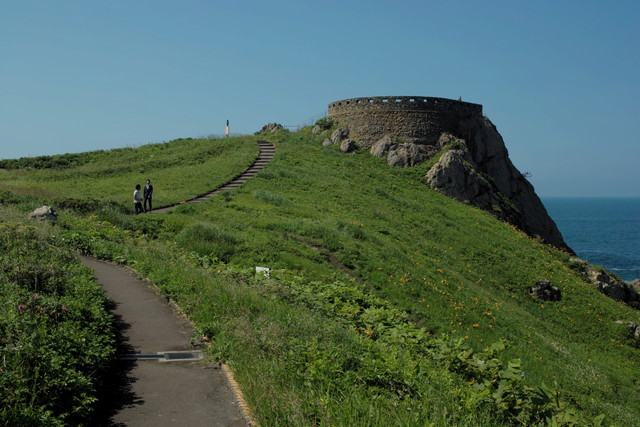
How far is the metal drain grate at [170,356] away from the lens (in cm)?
916

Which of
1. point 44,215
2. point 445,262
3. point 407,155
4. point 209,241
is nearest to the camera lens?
point 44,215

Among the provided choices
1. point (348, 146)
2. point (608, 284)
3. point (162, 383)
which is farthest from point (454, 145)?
point (162, 383)

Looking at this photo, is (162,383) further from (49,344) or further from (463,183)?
(463,183)

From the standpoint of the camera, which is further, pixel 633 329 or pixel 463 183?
pixel 463 183

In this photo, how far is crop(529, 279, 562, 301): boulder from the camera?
87.3 ft

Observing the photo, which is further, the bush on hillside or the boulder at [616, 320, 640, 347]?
the boulder at [616, 320, 640, 347]

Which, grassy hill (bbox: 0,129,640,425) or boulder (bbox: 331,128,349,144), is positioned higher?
boulder (bbox: 331,128,349,144)

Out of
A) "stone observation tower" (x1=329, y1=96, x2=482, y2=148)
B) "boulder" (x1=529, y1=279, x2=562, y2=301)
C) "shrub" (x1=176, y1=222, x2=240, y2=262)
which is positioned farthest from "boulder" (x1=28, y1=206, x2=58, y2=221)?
"stone observation tower" (x1=329, y1=96, x2=482, y2=148)

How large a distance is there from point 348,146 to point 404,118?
18.3 ft

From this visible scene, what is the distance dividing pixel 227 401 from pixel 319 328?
2.74 m

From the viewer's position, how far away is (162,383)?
27.1ft

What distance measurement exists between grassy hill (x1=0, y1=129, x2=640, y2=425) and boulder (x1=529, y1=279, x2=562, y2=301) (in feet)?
1.84

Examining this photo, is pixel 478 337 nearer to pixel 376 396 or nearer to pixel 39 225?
pixel 376 396

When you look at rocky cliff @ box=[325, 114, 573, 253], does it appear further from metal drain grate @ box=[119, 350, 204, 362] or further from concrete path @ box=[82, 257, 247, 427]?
metal drain grate @ box=[119, 350, 204, 362]
